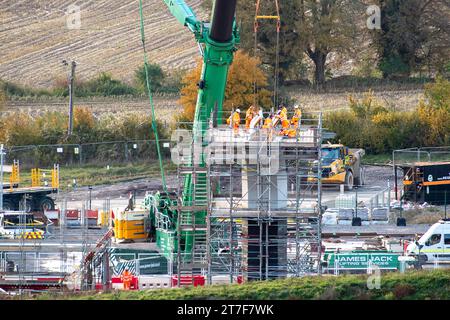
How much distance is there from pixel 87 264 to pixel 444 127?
111ft

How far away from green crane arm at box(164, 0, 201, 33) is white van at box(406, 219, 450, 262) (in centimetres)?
933

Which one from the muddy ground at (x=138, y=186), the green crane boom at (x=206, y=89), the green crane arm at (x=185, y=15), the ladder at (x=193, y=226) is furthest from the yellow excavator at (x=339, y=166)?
the ladder at (x=193, y=226)

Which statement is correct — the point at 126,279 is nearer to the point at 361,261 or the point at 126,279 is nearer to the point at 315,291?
the point at 315,291

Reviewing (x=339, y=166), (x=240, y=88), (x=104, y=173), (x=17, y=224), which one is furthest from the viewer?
(x=240, y=88)

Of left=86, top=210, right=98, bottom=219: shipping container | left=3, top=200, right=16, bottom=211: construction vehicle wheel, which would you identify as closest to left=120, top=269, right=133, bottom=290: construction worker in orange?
left=86, top=210, right=98, bottom=219: shipping container

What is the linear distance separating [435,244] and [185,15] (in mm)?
10314

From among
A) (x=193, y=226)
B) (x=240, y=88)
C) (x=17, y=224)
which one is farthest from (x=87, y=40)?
(x=193, y=226)

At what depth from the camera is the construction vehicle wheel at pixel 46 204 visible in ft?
208

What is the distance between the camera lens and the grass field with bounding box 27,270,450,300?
137ft

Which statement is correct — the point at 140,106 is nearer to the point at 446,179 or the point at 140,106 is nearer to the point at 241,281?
the point at 446,179

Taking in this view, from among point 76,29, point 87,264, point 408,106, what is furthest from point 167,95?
point 87,264

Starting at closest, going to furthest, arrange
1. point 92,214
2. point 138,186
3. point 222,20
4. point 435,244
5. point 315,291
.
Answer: point 315,291 → point 222,20 → point 435,244 → point 92,214 → point 138,186

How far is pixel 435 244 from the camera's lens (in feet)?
165

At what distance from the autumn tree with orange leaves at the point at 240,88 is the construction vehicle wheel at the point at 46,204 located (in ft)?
43.0
